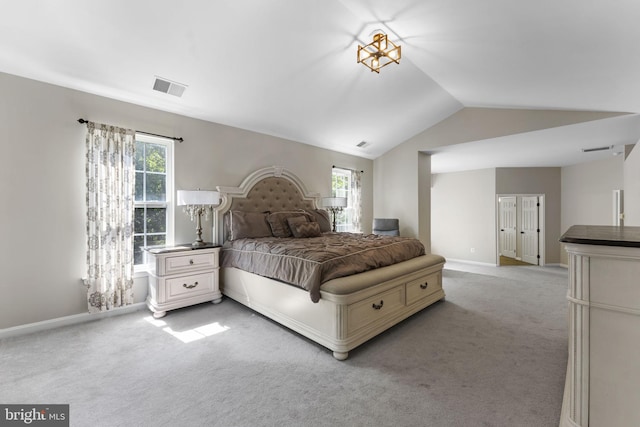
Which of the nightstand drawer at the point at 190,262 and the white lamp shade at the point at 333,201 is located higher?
the white lamp shade at the point at 333,201

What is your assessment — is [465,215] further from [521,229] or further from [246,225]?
[246,225]

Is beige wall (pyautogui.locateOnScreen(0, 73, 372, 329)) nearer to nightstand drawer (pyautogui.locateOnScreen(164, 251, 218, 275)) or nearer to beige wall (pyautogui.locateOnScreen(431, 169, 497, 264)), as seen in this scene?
nightstand drawer (pyautogui.locateOnScreen(164, 251, 218, 275))

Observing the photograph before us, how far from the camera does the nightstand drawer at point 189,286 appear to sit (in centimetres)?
307

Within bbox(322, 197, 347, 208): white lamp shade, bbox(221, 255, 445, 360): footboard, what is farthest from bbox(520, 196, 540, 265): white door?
bbox(322, 197, 347, 208): white lamp shade

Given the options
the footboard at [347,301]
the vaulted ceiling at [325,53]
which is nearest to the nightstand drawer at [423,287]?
the footboard at [347,301]

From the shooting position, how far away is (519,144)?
4.58 meters

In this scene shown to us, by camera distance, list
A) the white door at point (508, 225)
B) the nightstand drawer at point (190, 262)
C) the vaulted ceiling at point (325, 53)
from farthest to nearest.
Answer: the white door at point (508, 225)
the nightstand drawer at point (190, 262)
the vaulted ceiling at point (325, 53)

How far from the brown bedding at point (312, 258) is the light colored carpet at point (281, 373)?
58cm

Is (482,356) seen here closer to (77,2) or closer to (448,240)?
(77,2)

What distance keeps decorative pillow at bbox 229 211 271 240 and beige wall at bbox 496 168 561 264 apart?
5.73 meters

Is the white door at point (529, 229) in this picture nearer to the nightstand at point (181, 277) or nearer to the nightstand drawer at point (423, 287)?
the nightstand drawer at point (423, 287)

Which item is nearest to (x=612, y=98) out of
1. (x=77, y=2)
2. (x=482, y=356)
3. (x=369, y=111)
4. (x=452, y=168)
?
(x=369, y=111)

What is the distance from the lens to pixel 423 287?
3.20 meters

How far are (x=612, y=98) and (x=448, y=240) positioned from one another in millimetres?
4739
